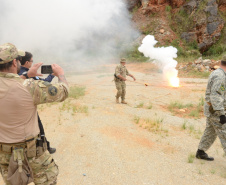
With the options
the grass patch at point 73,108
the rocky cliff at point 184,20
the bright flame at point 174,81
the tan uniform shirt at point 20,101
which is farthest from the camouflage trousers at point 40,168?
the rocky cliff at point 184,20

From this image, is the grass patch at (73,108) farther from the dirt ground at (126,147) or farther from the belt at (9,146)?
the belt at (9,146)

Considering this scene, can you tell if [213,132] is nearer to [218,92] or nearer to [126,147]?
[218,92]

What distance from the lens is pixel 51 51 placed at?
19.5 meters

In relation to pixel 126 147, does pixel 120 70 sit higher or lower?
higher

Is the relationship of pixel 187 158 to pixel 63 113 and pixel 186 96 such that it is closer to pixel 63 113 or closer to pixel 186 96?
pixel 63 113

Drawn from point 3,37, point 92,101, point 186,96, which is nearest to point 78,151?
point 92,101

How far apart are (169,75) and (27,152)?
11675 millimetres

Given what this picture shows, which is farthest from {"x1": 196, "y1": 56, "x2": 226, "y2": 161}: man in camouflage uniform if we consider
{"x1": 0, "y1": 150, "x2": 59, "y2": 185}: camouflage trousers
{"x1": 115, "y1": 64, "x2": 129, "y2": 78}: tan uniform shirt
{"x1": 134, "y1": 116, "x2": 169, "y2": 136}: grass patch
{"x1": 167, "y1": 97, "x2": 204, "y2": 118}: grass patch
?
{"x1": 115, "y1": 64, "x2": 129, "y2": 78}: tan uniform shirt

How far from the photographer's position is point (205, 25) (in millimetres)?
20734

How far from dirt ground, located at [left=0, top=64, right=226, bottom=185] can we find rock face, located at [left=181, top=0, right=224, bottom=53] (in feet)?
55.6

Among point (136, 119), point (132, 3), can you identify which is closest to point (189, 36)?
point (132, 3)

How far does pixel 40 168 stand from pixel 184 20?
922 inches

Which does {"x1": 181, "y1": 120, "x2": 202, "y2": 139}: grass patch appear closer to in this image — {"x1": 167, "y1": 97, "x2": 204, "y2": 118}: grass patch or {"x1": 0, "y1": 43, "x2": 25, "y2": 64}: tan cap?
{"x1": 167, "y1": 97, "x2": 204, "y2": 118}: grass patch

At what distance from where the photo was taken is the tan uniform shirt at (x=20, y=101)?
1.66m
